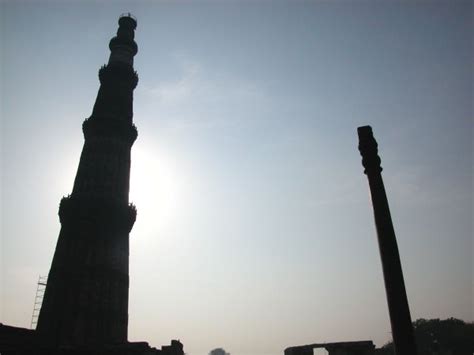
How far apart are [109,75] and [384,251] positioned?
26.5 m

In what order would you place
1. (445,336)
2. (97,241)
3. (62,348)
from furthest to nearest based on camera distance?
(445,336), (97,241), (62,348)

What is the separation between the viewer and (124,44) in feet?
99.0

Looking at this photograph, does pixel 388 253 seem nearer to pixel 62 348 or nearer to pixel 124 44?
pixel 62 348

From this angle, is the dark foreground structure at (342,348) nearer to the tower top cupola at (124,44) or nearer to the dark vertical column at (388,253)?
the dark vertical column at (388,253)

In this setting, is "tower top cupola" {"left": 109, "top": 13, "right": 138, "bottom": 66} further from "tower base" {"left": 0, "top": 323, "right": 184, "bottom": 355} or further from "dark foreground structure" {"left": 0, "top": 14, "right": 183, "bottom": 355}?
"tower base" {"left": 0, "top": 323, "right": 184, "bottom": 355}

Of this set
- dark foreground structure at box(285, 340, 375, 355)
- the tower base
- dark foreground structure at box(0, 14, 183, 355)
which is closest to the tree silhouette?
dark foreground structure at box(0, 14, 183, 355)

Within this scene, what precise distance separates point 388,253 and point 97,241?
19085 millimetres

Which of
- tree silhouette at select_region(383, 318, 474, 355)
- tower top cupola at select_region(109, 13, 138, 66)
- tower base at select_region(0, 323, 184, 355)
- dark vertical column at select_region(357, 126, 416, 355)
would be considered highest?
tower top cupola at select_region(109, 13, 138, 66)

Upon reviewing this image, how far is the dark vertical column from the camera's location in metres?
6.93

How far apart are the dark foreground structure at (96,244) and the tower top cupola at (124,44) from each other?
2673mm

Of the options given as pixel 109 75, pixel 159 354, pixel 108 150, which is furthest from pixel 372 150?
pixel 109 75

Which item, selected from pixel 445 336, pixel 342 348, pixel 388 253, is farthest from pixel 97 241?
pixel 445 336

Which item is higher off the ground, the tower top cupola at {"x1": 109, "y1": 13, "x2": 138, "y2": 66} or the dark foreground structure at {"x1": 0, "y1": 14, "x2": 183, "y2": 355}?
the tower top cupola at {"x1": 109, "y1": 13, "x2": 138, "y2": 66}

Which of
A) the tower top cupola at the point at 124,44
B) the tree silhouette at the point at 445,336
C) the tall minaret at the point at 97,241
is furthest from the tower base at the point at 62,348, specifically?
the tree silhouette at the point at 445,336
